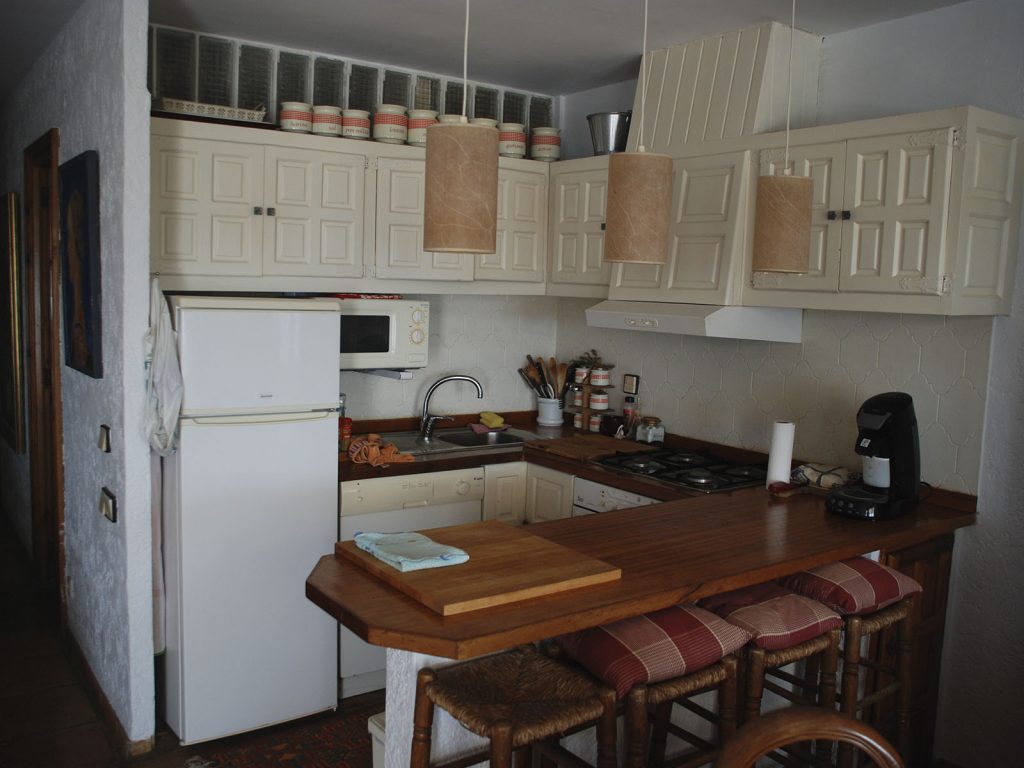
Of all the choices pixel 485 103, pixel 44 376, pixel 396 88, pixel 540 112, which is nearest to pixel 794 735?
pixel 396 88

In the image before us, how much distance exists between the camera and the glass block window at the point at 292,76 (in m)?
4.12

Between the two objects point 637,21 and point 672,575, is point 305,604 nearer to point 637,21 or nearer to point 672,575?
point 672,575

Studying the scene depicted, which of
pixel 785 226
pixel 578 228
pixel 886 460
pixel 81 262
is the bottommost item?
pixel 886 460

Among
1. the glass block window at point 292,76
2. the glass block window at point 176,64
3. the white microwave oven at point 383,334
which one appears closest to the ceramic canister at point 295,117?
the glass block window at point 292,76

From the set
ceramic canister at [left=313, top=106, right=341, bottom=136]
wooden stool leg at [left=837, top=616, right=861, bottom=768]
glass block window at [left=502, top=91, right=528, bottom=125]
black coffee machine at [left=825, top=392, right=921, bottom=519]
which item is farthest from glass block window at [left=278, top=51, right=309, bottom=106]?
wooden stool leg at [left=837, top=616, right=861, bottom=768]

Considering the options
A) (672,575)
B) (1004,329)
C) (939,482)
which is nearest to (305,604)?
(672,575)

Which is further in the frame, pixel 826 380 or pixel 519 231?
pixel 519 231

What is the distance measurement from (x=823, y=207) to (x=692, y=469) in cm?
117

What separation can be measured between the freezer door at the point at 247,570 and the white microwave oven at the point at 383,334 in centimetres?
49

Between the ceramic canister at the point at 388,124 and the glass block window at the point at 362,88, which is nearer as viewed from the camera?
the ceramic canister at the point at 388,124

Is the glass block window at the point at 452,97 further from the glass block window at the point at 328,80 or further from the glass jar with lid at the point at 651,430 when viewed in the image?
the glass jar with lid at the point at 651,430

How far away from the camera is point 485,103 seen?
4699mm

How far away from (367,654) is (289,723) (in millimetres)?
401

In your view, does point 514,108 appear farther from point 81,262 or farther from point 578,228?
point 81,262
